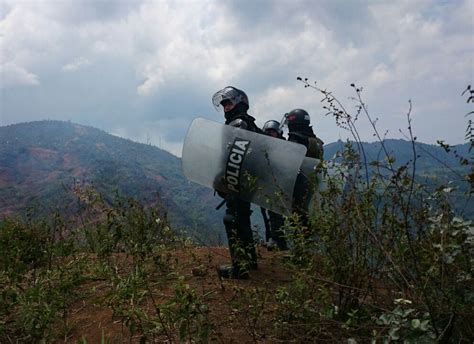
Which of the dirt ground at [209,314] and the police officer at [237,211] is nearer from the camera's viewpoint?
the dirt ground at [209,314]

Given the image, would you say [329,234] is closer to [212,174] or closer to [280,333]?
[280,333]

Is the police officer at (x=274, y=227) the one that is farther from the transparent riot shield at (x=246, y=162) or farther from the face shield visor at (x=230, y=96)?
the transparent riot shield at (x=246, y=162)

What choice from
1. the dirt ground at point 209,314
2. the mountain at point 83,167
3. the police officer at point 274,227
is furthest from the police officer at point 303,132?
the mountain at point 83,167

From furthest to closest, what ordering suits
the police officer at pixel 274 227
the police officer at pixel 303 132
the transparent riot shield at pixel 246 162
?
the police officer at pixel 274 227
the police officer at pixel 303 132
the transparent riot shield at pixel 246 162

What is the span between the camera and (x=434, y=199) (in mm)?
2258

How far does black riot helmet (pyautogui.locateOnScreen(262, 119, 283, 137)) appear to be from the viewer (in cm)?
666

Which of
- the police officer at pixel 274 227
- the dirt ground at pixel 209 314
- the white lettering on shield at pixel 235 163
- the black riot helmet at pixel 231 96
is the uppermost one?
the black riot helmet at pixel 231 96

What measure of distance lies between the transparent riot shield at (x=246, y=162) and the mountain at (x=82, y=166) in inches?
1892

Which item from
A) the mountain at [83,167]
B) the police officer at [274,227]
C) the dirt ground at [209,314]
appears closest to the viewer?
the dirt ground at [209,314]

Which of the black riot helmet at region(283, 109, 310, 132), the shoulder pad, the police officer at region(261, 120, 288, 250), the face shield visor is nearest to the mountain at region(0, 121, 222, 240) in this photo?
the police officer at region(261, 120, 288, 250)

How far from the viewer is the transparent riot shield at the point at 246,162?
383 centimetres

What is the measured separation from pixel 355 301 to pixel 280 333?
486 mm

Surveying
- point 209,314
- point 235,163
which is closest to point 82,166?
point 235,163

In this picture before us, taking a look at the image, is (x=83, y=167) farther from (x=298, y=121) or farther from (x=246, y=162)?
(x=246, y=162)
